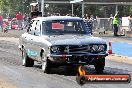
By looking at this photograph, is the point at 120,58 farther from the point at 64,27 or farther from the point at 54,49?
the point at 54,49

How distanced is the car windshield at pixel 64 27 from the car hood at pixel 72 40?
0.52 m

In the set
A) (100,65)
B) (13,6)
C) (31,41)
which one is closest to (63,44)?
(100,65)

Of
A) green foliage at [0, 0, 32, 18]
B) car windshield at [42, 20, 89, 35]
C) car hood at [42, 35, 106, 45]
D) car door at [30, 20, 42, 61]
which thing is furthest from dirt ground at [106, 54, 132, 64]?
green foliage at [0, 0, 32, 18]

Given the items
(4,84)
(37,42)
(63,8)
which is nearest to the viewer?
(4,84)

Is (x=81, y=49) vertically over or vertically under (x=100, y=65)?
over

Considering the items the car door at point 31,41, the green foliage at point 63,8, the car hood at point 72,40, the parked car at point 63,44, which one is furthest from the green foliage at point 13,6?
the car hood at point 72,40

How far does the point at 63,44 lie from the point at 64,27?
59.0 inches

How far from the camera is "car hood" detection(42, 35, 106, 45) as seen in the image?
12617 millimetres

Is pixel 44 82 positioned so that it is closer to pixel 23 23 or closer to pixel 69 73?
pixel 69 73

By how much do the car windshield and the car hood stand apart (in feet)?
1.70

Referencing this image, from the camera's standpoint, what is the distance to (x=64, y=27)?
1400 centimetres

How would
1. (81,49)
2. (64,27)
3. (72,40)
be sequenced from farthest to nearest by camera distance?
(64,27) < (72,40) < (81,49)

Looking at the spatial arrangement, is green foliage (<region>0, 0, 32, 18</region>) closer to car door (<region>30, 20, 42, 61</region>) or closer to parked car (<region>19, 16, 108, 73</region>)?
car door (<region>30, 20, 42, 61</region>)

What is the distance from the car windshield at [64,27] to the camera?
13.9 metres
